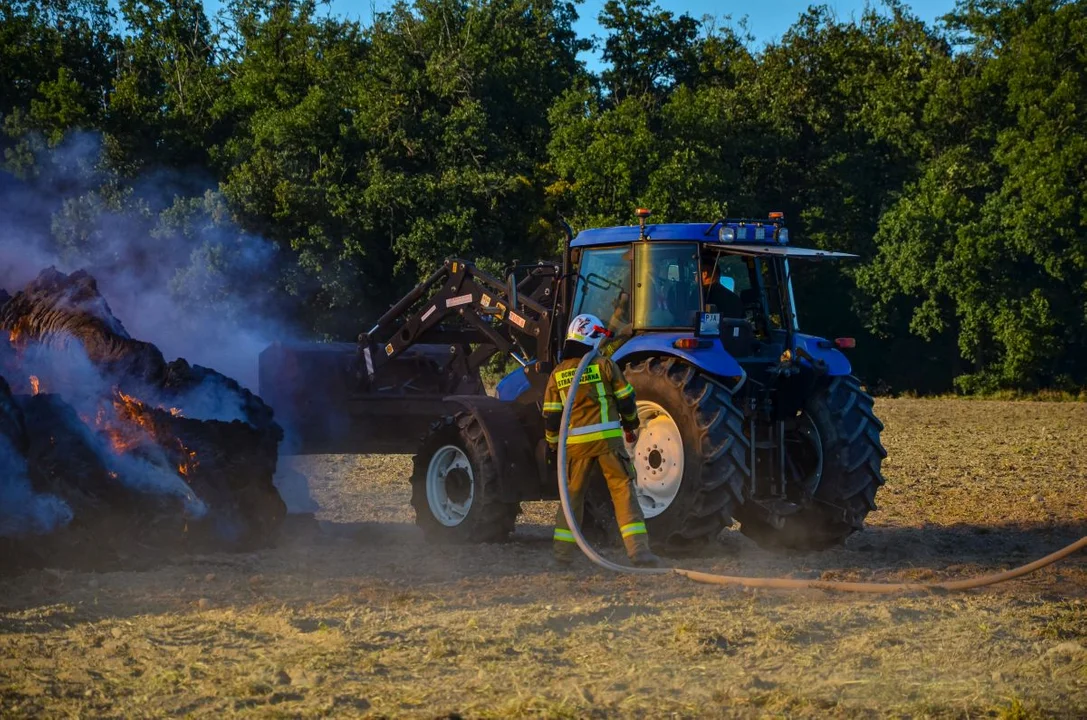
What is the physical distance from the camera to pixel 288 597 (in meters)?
8.58

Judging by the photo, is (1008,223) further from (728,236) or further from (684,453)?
(684,453)

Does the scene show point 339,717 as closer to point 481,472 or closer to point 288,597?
point 288,597

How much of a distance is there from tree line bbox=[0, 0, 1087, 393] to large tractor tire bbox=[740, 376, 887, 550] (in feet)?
62.9

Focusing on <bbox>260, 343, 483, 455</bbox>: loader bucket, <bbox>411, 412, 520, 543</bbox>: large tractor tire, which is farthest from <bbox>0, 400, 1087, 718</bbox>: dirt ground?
<bbox>260, 343, 483, 455</bbox>: loader bucket

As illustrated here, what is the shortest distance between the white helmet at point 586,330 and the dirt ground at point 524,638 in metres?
1.81

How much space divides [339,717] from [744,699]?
192cm

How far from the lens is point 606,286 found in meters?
11.4

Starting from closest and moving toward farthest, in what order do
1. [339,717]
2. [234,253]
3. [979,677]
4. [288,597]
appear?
[339,717], [979,677], [288,597], [234,253]

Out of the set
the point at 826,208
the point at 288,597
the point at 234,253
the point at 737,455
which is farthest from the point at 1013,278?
the point at 288,597

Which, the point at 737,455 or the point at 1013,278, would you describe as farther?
the point at 1013,278

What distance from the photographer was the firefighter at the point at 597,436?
9992mm

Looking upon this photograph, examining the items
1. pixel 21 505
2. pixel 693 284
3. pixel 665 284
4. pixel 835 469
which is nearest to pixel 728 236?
pixel 693 284

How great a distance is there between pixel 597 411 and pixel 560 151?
2675cm

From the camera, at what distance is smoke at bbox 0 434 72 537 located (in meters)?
9.20
